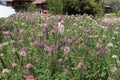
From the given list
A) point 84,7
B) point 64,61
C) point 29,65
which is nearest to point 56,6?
point 84,7

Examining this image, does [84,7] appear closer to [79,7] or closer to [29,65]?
[79,7]

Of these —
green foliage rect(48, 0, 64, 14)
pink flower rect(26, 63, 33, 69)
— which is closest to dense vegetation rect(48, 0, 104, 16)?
green foliage rect(48, 0, 64, 14)

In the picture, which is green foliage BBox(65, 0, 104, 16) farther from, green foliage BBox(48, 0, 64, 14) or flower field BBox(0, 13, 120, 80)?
flower field BBox(0, 13, 120, 80)

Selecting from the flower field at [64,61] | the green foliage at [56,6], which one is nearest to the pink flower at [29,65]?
the flower field at [64,61]

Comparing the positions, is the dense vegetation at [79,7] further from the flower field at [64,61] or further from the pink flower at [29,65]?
the pink flower at [29,65]

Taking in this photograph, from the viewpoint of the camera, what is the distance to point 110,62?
5.82m

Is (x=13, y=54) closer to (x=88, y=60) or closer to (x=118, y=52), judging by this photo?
(x=88, y=60)

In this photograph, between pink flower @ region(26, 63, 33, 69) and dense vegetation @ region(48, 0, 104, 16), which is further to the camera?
dense vegetation @ region(48, 0, 104, 16)

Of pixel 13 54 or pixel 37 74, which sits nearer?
pixel 37 74

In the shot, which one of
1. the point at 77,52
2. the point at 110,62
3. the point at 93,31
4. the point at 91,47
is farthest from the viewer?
the point at 93,31

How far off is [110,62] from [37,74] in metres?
1.11

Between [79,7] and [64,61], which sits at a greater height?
[64,61]

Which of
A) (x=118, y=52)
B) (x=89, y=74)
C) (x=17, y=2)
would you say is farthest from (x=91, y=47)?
(x=17, y=2)

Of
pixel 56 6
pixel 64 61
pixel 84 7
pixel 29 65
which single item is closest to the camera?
pixel 29 65
